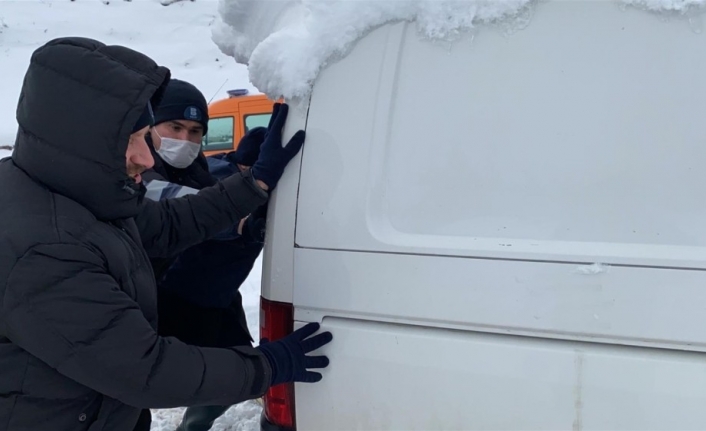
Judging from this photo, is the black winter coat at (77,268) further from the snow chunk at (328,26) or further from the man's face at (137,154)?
the snow chunk at (328,26)

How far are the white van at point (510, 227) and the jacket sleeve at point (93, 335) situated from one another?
0.40 m

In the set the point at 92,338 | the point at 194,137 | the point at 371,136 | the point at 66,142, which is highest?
the point at 194,137

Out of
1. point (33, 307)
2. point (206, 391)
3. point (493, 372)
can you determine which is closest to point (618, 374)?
point (493, 372)

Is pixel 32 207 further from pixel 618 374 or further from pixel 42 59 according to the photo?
pixel 618 374

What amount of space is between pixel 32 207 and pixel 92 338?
1.06 ft

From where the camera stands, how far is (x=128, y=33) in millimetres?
20297

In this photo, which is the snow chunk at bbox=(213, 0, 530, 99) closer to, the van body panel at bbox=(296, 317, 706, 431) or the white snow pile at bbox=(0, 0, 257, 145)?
the van body panel at bbox=(296, 317, 706, 431)

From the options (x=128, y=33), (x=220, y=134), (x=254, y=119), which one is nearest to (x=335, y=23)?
(x=254, y=119)

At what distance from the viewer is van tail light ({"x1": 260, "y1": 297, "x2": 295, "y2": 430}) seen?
5.64 ft

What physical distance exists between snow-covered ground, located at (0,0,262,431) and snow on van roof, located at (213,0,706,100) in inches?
565

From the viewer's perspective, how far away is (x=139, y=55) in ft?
4.68

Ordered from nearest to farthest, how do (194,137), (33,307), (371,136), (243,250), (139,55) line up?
(33,307) < (139,55) < (371,136) < (243,250) < (194,137)

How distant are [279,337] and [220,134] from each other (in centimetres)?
743

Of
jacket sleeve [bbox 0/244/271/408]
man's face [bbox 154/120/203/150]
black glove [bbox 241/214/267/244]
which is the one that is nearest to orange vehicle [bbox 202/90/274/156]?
man's face [bbox 154/120/203/150]
